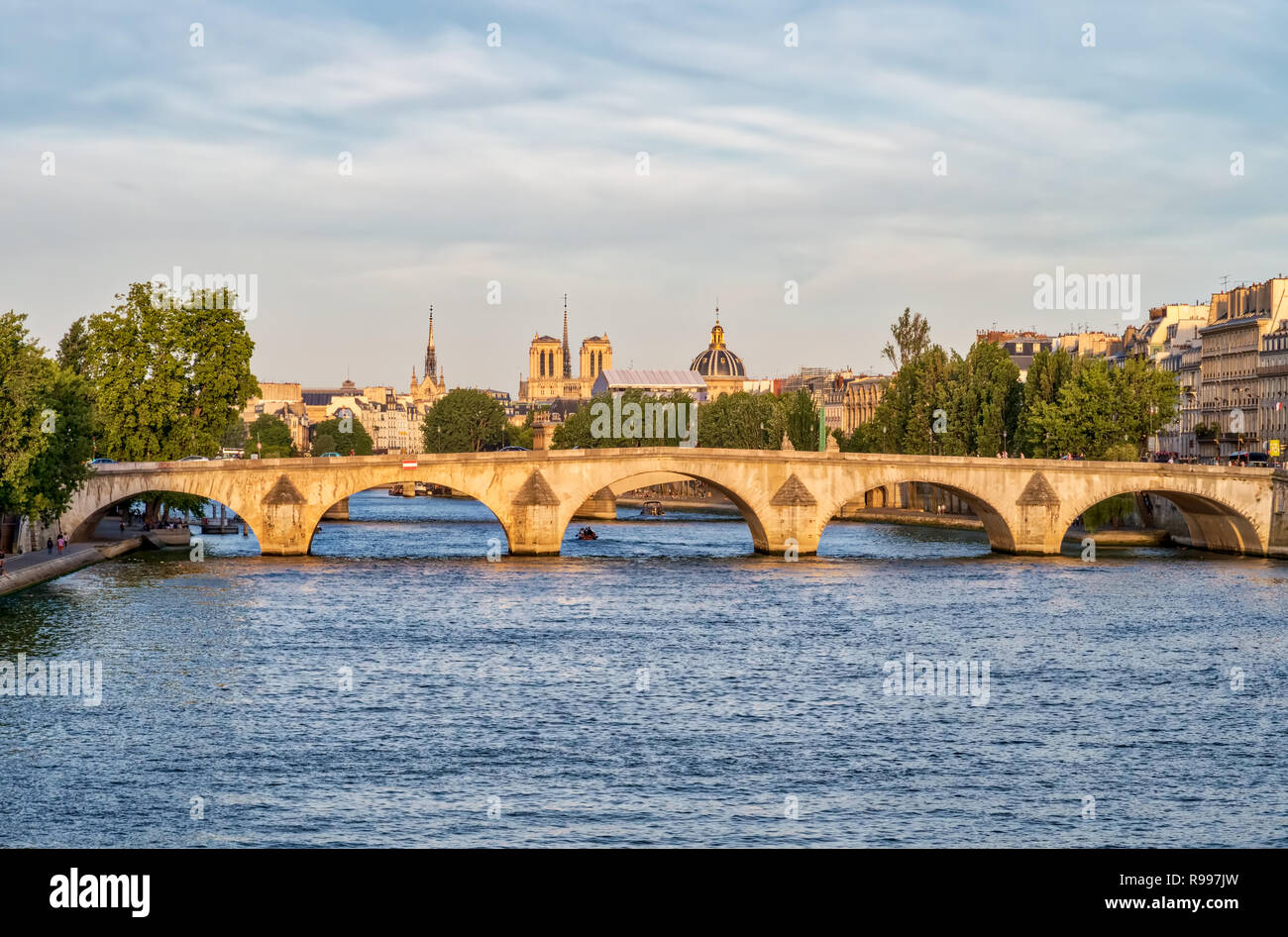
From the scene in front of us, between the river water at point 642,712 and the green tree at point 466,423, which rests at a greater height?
the green tree at point 466,423

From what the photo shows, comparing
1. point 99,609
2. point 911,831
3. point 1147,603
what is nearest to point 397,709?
point 911,831

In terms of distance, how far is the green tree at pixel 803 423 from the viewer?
126 m

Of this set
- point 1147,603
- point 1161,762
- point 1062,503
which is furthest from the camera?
point 1062,503

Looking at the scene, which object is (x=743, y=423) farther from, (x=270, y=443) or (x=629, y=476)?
(x=270, y=443)

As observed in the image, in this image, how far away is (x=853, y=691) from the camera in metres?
38.5

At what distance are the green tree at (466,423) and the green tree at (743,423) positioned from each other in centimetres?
2470

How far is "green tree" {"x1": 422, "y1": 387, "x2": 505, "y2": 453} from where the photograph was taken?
537ft

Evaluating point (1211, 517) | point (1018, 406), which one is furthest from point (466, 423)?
point (1211, 517)

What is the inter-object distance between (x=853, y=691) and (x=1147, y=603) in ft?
68.1

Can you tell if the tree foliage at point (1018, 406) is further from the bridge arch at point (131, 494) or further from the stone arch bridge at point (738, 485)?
the bridge arch at point (131, 494)

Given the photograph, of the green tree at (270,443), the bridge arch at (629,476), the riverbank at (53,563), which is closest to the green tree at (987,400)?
the bridge arch at (629,476)

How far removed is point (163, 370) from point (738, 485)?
26.8 meters

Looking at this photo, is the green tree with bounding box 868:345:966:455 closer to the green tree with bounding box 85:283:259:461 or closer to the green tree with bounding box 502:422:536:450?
the green tree with bounding box 85:283:259:461
